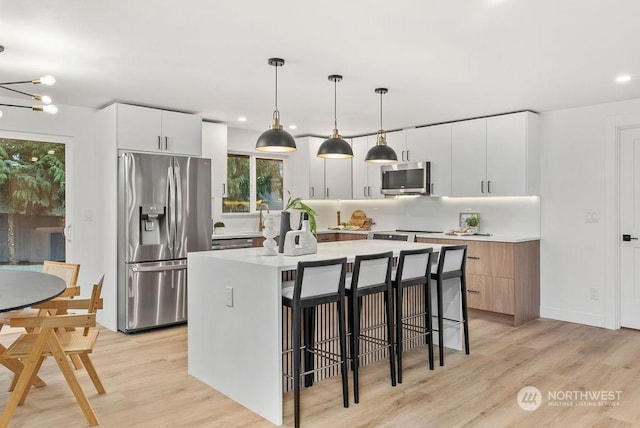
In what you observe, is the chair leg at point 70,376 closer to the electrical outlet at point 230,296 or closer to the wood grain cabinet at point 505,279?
the electrical outlet at point 230,296

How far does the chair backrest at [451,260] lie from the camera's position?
373 centimetres

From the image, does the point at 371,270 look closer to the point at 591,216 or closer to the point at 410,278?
the point at 410,278

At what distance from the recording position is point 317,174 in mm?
6824

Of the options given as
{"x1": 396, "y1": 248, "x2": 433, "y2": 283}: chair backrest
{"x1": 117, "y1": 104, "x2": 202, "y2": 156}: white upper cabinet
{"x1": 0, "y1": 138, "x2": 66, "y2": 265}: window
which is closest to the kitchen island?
{"x1": 396, "y1": 248, "x2": 433, "y2": 283}: chair backrest

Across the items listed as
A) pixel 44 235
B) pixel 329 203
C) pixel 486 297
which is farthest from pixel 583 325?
pixel 44 235

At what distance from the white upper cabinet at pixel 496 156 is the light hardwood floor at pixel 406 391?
175cm

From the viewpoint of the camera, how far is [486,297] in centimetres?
519

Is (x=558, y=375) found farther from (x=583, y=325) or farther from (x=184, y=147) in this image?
(x=184, y=147)

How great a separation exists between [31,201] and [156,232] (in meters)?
1.35

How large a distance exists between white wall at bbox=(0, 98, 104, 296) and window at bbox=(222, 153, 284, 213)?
5.50ft

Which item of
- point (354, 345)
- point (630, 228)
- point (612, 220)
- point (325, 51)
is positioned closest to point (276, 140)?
point (325, 51)

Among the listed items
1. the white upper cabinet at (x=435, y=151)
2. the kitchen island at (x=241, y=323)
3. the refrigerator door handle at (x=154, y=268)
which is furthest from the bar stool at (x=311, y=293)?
the white upper cabinet at (x=435, y=151)

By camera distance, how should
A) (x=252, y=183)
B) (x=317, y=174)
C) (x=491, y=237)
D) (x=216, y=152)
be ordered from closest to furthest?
(x=491, y=237) < (x=216, y=152) < (x=252, y=183) < (x=317, y=174)

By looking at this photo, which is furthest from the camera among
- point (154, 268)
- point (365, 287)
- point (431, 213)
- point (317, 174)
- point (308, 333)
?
point (317, 174)
